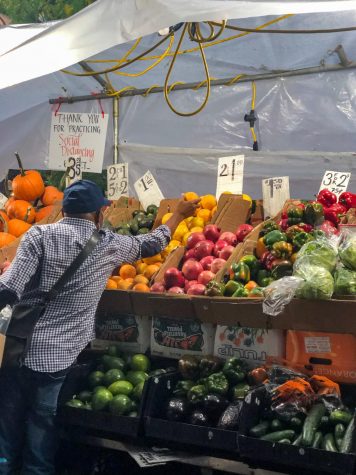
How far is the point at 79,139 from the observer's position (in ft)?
25.2

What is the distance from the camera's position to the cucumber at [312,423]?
3.83 m

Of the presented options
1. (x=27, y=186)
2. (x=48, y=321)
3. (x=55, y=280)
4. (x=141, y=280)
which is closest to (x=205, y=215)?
(x=141, y=280)

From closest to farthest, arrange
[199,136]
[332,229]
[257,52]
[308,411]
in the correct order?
1. [308,411]
2. [332,229]
3. [257,52]
4. [199,136]

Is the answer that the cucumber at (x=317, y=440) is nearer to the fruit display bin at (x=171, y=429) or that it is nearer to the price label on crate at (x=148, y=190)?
the fruit display bin at (x=171, y=429)

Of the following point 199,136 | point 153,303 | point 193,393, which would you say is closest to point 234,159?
point 199,136

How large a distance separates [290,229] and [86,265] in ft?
4.34

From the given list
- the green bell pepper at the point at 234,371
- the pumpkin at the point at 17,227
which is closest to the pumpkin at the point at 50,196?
the pumpkin at the point at 17,227

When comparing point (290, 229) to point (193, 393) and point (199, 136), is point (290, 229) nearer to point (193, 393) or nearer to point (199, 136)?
point (193, 393)

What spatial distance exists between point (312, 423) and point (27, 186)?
14.6 feet

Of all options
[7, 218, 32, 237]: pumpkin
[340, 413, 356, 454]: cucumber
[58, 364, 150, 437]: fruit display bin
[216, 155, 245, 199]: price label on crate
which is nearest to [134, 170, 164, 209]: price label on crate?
[216, 155, 245, 199]: price label on crate

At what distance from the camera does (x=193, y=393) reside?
4457mm

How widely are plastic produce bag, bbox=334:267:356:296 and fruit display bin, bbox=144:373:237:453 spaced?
3.15ft

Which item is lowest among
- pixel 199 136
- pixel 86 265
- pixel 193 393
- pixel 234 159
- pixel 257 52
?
pixel 193 393

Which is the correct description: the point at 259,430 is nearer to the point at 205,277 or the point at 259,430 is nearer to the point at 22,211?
the point at 205,277
